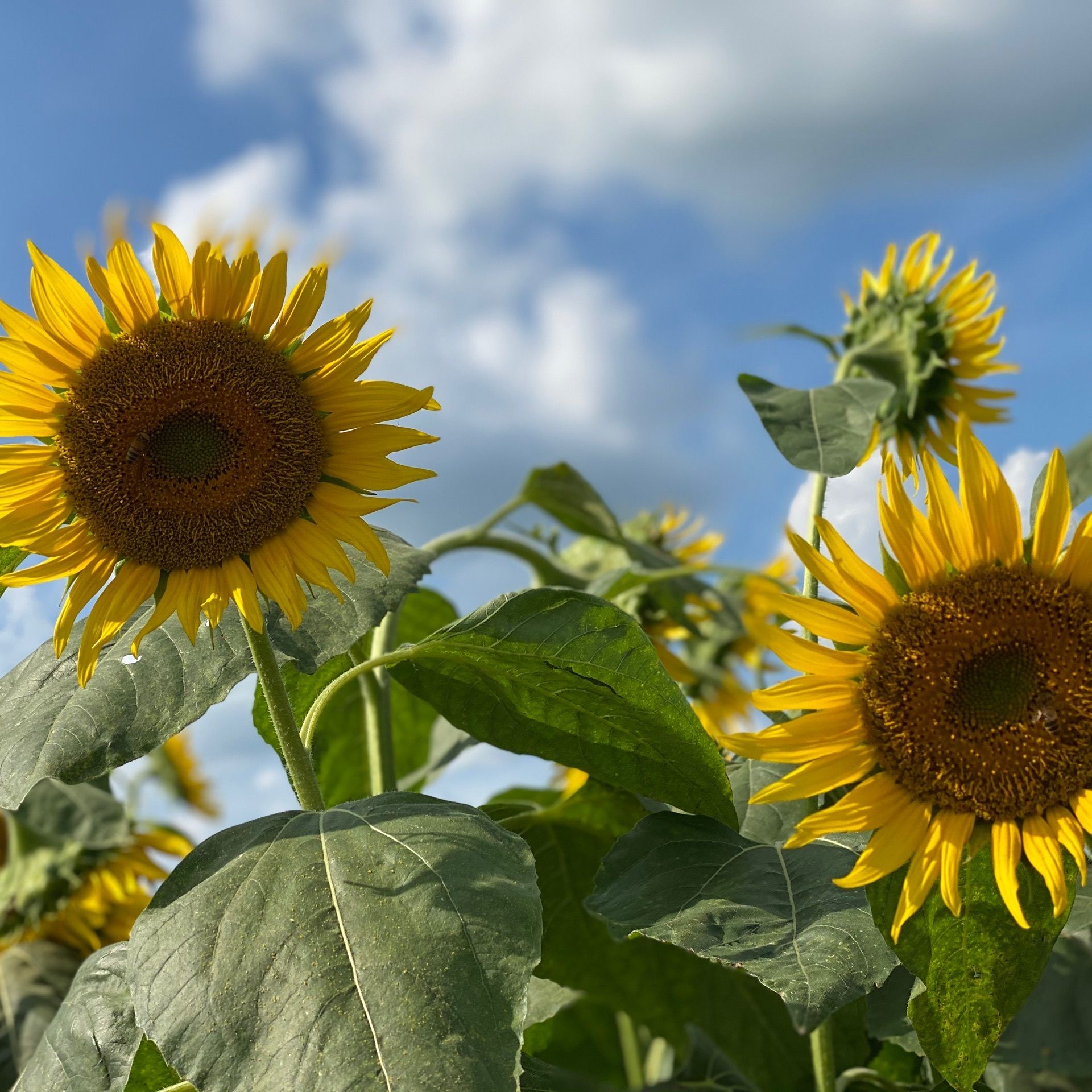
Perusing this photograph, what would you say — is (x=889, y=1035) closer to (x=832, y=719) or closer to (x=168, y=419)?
(x=832, y=719)

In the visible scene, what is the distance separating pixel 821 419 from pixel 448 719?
1.59ft

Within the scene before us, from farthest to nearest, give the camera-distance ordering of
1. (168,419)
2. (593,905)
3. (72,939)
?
(72,939) → (168,419) → (593,905)

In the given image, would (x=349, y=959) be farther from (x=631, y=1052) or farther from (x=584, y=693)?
(x=631, y=1052)

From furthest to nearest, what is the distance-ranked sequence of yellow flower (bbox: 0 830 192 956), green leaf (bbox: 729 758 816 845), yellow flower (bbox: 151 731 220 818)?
1. yellow flower (bbox: 151 731 220 818)
2. yellow flower (bbox: 0 830 192 956)
3. green leaf (bbox: 729 758 816 845)

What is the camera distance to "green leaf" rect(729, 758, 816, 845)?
1161 millimetres

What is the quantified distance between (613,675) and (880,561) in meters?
0.27

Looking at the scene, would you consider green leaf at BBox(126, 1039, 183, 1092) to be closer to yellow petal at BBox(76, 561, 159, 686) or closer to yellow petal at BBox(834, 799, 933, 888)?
yellow petal at BBox(76, 561, 159, 686)

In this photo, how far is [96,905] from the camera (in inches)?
83.0

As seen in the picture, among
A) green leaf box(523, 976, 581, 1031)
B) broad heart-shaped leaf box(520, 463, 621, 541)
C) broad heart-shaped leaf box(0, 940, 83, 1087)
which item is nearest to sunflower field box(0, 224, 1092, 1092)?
green leaf box(523, 976, 581, 1031)

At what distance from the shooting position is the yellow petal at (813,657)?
1041mm

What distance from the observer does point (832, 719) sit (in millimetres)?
1075

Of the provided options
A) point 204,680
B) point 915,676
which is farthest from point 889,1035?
point 204,680

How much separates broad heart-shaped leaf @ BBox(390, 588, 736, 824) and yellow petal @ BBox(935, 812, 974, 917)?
0.18 meters

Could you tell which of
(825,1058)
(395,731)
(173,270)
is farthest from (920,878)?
(395,731)
